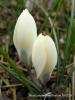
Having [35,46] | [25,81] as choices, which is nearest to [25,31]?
[35,46]

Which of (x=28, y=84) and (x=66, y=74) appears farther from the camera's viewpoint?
(x=66, y=74)

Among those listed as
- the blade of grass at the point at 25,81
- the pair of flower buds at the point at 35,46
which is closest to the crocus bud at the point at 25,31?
the pair of flower buds at the point at 35,46

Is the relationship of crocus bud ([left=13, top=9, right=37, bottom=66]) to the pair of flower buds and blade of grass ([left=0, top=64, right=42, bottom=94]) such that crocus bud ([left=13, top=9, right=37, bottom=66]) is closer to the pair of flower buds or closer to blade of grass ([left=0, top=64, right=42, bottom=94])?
the pair of flower buds

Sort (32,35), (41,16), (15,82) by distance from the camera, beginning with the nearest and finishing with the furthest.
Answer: (32,35)
(15,82)
(41,16)

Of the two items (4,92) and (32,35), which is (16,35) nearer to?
(32,35)

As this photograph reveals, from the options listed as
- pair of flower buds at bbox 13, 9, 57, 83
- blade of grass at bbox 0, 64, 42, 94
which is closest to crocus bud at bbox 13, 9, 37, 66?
pair of flower buds at bbox 13, 9, 57, 83

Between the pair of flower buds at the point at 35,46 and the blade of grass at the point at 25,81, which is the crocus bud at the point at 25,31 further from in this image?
the blade of grass at the point at 25,81

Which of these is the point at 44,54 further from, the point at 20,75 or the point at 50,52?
the point at 20,75

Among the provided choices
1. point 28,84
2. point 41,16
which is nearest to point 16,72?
point 28,84
